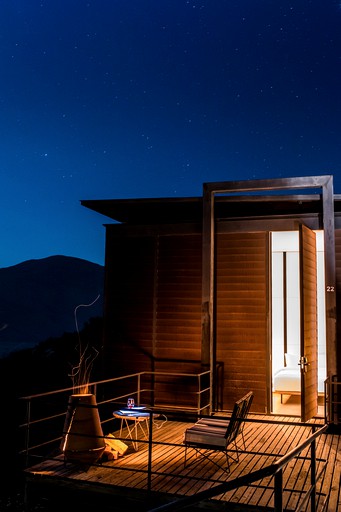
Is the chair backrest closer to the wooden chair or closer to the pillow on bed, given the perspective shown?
the wooden chair

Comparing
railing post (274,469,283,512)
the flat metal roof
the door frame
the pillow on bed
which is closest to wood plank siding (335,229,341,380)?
the door frame

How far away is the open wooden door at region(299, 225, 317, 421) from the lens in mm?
7590

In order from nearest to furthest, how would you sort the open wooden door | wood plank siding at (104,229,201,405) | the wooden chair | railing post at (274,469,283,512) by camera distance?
railing post at (274,469,283,512)
the wooden chair
the open wooden door
wood plank siding at (104,229,201,405)

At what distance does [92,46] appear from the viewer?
38.2 ft

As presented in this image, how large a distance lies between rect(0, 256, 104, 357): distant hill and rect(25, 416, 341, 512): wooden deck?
191 feet

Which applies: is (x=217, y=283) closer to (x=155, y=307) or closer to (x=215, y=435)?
(x=155, y=307)

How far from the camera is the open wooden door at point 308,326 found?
7.59 m

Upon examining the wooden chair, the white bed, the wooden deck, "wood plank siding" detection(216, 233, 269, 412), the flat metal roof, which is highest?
the flat metal roof

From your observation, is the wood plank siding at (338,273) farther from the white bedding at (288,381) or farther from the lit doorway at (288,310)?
the lit doorway at (288,310)

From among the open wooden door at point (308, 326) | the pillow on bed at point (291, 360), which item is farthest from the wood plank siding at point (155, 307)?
the pillow on bed at point (291, 360)

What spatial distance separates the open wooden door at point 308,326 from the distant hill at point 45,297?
5707cm

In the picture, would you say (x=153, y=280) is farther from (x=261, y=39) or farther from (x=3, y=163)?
(x=3, y=163)

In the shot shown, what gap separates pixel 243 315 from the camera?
356 inches

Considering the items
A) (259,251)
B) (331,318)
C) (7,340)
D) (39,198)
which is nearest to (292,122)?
(259,251)
